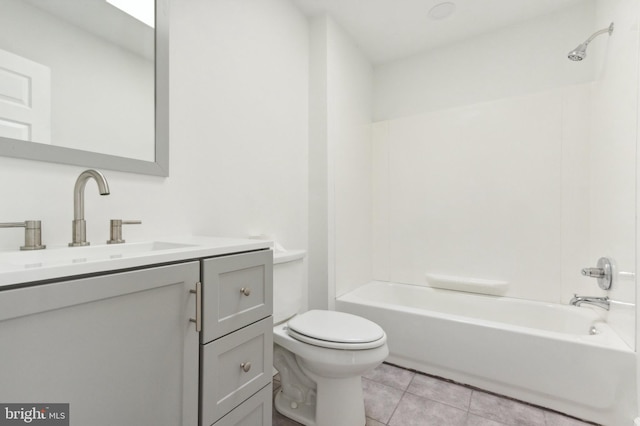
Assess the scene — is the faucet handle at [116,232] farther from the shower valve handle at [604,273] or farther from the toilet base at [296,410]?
the shower valve handle at [604,273]

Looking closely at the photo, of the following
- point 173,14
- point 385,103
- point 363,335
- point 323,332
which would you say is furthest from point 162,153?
point 385,103

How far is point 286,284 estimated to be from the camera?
58.2 inches

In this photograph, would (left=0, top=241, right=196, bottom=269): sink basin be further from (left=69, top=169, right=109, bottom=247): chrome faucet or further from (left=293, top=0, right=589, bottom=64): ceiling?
(left=293, top=0, right=589, bottom=64): ceiling

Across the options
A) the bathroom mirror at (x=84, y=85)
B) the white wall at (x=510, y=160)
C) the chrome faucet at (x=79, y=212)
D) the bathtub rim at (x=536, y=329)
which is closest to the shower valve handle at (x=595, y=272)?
the white wall at (x=510, y=160)

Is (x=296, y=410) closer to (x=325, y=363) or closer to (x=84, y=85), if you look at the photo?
(x=325, y=363)

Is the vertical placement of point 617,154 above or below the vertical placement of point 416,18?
below

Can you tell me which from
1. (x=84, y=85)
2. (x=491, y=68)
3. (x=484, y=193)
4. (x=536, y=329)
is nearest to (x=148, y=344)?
(x=84, y=85)

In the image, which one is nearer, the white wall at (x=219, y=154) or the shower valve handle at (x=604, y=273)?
the white wall at (x=219, y=154)

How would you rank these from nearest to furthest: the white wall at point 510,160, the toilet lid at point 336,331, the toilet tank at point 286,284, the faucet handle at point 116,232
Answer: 1. the faucet handle at point 116,232
2. the toilet lid at point 336,331
3. the toilet tank at point 286,284
4. the white wall at point 510,160

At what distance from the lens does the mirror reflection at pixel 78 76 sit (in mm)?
907

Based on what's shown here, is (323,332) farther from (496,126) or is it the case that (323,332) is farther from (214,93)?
(496,126)

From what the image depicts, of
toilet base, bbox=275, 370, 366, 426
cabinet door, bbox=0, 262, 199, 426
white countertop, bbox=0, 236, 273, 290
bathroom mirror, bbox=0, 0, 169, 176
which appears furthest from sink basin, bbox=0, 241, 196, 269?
toilet base, bbox=275, 370, 366, 426

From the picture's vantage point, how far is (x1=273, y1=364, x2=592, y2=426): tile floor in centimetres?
148

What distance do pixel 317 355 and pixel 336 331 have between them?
0.44 feet
